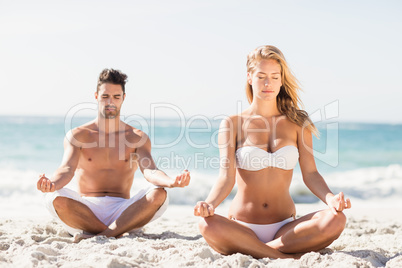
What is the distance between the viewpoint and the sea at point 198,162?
10695 millimetres

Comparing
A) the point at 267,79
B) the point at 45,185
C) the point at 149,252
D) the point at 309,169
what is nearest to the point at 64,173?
the point at 45,185

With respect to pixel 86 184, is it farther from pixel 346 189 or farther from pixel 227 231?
pixel 346 189

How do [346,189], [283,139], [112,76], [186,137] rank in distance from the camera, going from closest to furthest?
[283,139] → [112,76] → [346,189] → [186,137]

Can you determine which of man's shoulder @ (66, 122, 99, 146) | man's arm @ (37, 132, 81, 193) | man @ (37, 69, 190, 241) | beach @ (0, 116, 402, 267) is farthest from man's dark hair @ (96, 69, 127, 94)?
beach @ (0, 116, 402, 267)

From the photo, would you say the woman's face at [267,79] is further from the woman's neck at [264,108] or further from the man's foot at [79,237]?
the man's foot at [79,237]

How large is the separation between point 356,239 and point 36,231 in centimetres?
363

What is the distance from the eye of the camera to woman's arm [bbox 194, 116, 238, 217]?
386 centimetres

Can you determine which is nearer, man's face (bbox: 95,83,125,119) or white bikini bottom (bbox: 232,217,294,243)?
white bikini bottom (bbox: 232,217,294,243)

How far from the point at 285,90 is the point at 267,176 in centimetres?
91

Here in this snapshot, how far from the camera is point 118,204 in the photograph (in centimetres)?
498

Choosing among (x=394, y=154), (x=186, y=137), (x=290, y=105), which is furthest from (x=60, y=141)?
(x=290, y=105)

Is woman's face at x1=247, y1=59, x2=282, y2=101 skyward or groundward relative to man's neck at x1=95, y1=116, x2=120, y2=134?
skyward

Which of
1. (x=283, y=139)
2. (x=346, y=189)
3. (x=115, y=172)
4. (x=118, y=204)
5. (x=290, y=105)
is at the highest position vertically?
(x=290, y=105)

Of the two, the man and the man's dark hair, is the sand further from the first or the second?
the man's dark hair
